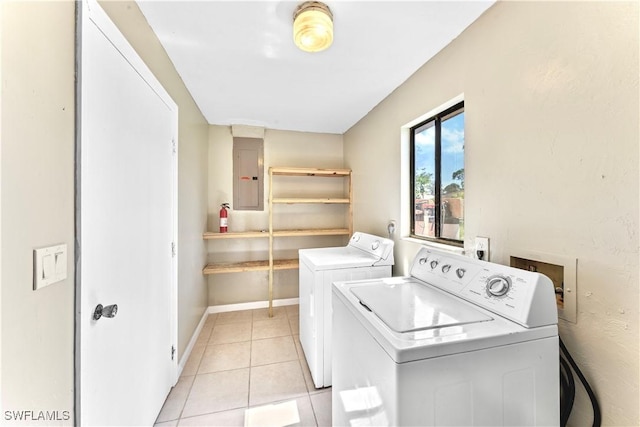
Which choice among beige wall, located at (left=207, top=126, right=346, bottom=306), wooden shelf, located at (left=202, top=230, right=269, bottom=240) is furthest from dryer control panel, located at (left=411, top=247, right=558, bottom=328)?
beige wall, located at (left=207, top=126, right=346, bottom=306)

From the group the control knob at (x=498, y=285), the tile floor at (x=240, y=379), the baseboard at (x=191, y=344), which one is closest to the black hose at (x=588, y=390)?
the control knob at (x=498, y=285)

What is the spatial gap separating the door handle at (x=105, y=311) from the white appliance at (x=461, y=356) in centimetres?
97

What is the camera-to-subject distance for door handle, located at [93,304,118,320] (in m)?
0.96

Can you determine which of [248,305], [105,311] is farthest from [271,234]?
[105,311]

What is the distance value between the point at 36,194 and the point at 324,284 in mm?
1509

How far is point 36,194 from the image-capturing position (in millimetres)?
711

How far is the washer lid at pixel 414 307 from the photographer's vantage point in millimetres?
897

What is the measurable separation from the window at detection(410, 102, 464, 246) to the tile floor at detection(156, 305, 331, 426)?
1410 mm

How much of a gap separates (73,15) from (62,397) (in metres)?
1.26

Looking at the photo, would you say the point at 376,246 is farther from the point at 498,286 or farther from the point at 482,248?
the point at 498,286

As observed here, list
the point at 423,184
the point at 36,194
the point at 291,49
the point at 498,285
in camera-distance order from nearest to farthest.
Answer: the point at 36,194, the point at 498,285, the point at 291,49, the point at 423,184

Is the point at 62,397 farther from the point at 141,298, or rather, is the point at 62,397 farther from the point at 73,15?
the point at 73,15

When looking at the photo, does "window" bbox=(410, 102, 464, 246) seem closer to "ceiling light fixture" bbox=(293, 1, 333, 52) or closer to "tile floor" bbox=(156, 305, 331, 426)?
"ceiling light fixture" bbox=(293, 1, 333, 52)

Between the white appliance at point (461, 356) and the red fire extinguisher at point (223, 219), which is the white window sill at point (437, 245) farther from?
the red fire extinguisher at point (223, 219)
